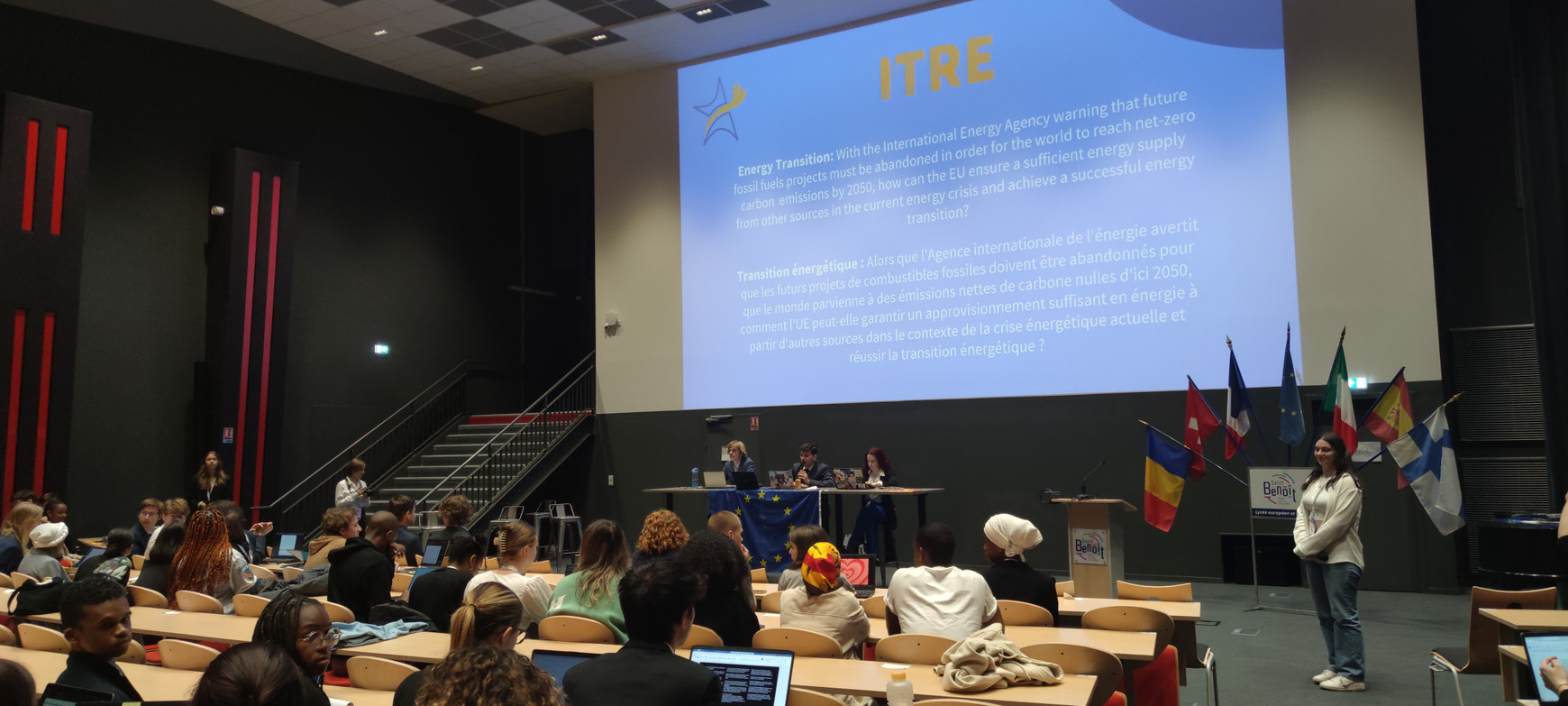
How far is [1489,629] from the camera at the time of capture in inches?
171

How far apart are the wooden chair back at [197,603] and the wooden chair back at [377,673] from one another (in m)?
2.05

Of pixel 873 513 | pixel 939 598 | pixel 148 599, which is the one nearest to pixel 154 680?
pixel 148 599

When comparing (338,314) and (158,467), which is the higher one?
(338,314)

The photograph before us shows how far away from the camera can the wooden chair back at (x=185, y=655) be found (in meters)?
3.59

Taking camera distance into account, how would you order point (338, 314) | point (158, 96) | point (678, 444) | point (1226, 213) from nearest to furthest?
point (1226, 213)
point (158, 96)
point (678, 444)
point (338, 314)

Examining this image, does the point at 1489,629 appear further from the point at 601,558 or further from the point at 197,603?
the point at 197,603

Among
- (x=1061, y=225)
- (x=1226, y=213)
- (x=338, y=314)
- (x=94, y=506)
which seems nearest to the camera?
(x=1226, y=213)

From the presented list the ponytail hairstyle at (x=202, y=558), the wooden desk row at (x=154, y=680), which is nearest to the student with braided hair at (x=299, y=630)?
the wooden desk row at (x=154, y=680)

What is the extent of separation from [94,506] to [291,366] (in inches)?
105

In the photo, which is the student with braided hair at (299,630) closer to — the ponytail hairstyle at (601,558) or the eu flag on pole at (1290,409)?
the ponytail hairstyle at (601,558)

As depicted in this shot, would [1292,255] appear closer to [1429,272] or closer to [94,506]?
[1429,272]

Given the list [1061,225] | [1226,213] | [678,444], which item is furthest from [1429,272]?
[678,444]

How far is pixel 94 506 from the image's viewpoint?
434 inches

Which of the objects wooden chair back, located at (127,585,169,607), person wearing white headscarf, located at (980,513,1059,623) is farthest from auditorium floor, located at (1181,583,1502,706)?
wooden chair back, located at (127,585,169,607)
